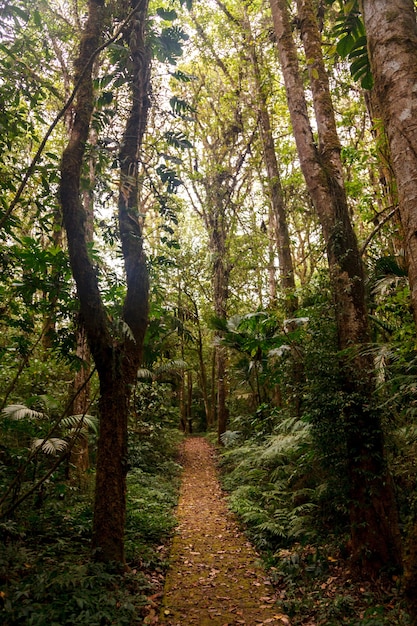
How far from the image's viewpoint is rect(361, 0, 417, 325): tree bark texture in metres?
2.14

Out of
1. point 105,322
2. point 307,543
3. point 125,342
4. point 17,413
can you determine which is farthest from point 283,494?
point 105,322

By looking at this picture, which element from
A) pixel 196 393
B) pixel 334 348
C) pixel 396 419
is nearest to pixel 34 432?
pixel 334 348

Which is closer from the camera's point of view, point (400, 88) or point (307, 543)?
point (400, 88)

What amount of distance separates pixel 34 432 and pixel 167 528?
2.75 meters

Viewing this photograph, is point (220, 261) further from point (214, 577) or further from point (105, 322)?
point (214, 577)

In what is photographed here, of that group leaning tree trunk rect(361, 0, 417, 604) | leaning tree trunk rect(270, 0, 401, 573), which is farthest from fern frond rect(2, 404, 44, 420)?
leaning tree trunk rect(361, 0, 417, 604)

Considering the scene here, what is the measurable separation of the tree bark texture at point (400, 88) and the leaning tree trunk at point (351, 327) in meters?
2.64

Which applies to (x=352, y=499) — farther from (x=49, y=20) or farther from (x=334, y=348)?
(x=49, y=20)

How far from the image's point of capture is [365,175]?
46.6 feet

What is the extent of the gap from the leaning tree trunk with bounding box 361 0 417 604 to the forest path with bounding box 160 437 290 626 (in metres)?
2.97

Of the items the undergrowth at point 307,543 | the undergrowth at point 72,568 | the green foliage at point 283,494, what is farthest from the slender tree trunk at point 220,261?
the undergrowth at point 72,568

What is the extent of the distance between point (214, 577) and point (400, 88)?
→ 5.74 m

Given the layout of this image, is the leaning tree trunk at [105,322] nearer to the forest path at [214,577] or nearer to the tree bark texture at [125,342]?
the tree bark texture at [125,342]

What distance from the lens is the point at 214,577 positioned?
5.43 metres
